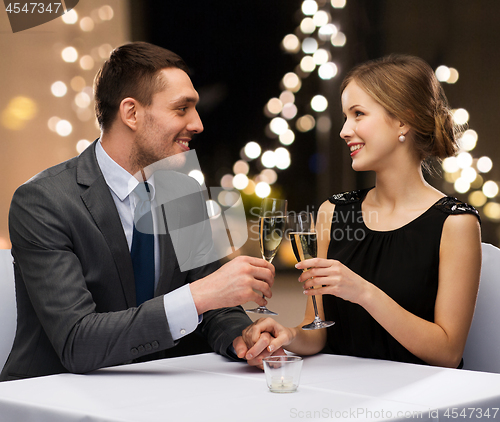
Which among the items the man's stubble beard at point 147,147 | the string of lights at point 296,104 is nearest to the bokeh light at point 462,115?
the string of lights at point 296,104

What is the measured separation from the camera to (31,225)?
1.27 metres

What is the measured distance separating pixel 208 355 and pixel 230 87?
8.03 feet

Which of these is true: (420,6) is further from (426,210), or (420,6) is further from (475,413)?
(475,413)

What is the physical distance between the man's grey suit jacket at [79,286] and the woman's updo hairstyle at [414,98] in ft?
2.53

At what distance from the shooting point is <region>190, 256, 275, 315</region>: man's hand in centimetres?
114

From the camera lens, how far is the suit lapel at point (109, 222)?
1395mm

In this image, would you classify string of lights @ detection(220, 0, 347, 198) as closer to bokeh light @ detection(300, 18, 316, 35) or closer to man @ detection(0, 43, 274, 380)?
bokeh light @ detection(300, 18, 316, 35)

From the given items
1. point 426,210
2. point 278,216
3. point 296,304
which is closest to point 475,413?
point 278,216

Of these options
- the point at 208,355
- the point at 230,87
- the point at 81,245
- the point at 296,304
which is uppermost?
the point at 230,87

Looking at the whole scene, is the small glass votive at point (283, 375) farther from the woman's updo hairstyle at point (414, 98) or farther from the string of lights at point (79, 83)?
the string of lights at point (79, 83)

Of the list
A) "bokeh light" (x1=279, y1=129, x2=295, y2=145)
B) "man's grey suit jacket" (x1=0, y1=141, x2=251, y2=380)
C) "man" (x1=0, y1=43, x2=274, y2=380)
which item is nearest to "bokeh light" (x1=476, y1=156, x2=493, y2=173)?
"bokeh light" (x1=279, y1=129, x2=295, y2=145)

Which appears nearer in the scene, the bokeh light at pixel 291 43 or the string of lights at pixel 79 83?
the string of lights at pixel 79 83

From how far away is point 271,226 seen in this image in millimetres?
1196

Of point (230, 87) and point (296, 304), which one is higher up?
point (230, 87)
